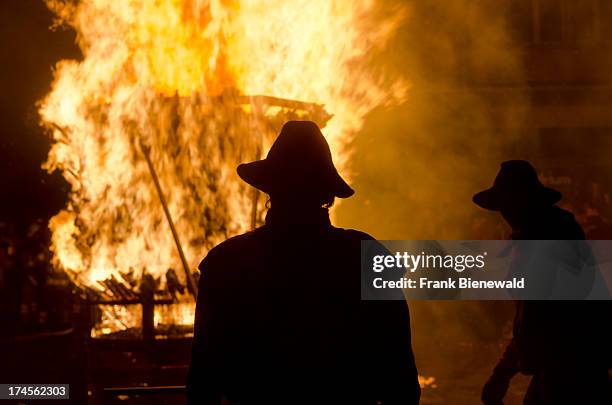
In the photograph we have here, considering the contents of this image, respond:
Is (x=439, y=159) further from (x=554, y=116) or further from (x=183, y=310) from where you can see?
(x=183, y=310)

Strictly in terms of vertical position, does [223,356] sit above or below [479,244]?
below

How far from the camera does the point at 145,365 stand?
16.2ft

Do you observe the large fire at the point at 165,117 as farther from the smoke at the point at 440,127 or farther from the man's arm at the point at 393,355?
the smoke at the point at 440,127

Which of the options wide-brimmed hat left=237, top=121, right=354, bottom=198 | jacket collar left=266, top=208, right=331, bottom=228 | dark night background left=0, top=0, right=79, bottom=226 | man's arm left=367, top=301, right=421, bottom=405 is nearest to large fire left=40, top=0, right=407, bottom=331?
wide-brimmed hat left=237, top=121, right=354, bottom=198

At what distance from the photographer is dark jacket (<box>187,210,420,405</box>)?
2.07 metres

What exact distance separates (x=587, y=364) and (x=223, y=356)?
1.57 m

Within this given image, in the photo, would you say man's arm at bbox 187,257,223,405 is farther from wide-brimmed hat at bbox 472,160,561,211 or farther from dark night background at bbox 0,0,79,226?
dark night background at bbox 0,0,79,226

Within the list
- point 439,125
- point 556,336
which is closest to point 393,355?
point 556,336

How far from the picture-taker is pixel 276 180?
2254mm

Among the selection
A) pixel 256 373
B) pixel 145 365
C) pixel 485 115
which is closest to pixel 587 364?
pixel 256 373

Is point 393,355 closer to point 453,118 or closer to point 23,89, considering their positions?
point 23,89

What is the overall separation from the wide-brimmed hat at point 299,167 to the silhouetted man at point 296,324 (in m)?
0.02

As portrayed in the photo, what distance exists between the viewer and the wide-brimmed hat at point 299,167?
223 centimetres

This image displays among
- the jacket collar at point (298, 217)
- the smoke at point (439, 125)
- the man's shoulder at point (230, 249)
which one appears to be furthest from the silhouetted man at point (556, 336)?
the smoke at point (439, 125)
